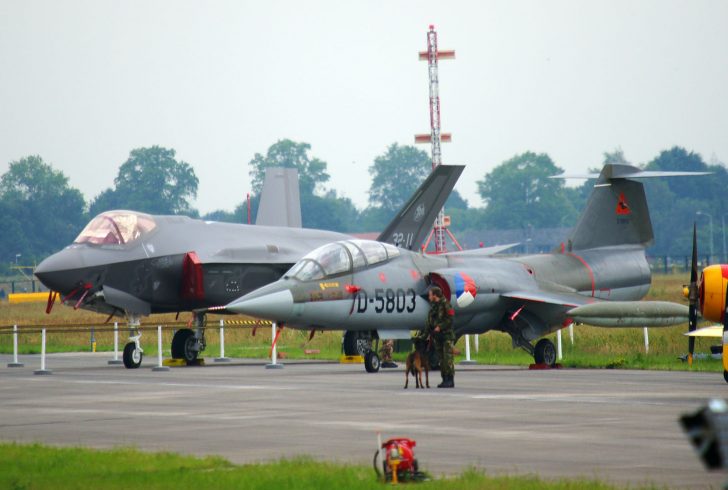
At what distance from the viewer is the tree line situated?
5591 inches

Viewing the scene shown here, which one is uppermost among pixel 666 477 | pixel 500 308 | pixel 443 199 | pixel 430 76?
pixel 430 76

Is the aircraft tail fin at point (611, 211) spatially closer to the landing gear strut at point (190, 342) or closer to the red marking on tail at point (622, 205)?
the red marking on tail at point (622, 205)

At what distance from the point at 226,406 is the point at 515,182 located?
170 metres

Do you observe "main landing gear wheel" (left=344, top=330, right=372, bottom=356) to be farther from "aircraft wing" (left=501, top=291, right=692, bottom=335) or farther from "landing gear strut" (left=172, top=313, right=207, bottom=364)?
"aircraft wing" (left=501, top=291, right=692, bottom=335)

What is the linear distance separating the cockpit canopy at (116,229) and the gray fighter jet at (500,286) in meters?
5.08

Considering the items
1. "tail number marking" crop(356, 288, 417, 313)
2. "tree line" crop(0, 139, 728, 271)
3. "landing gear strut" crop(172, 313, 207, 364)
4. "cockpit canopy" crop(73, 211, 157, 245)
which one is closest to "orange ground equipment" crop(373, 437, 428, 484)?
"tail number marking" crop(356, 288, 417, 313)

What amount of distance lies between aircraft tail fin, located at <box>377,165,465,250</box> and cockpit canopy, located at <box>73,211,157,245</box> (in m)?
5.97

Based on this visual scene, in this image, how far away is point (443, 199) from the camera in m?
31.4

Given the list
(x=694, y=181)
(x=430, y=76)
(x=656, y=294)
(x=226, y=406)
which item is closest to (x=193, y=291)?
(x=226, y=406)

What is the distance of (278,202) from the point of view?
38.2 m

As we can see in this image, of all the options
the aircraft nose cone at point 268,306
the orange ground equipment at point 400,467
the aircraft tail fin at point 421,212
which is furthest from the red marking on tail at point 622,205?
the orange ground equipment at point 400,467

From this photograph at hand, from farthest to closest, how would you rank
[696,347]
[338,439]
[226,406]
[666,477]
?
[696,347] → [226,406] → [338,439] → [666,477]

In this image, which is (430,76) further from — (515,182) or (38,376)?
(515,182)

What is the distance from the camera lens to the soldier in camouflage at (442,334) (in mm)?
19953
